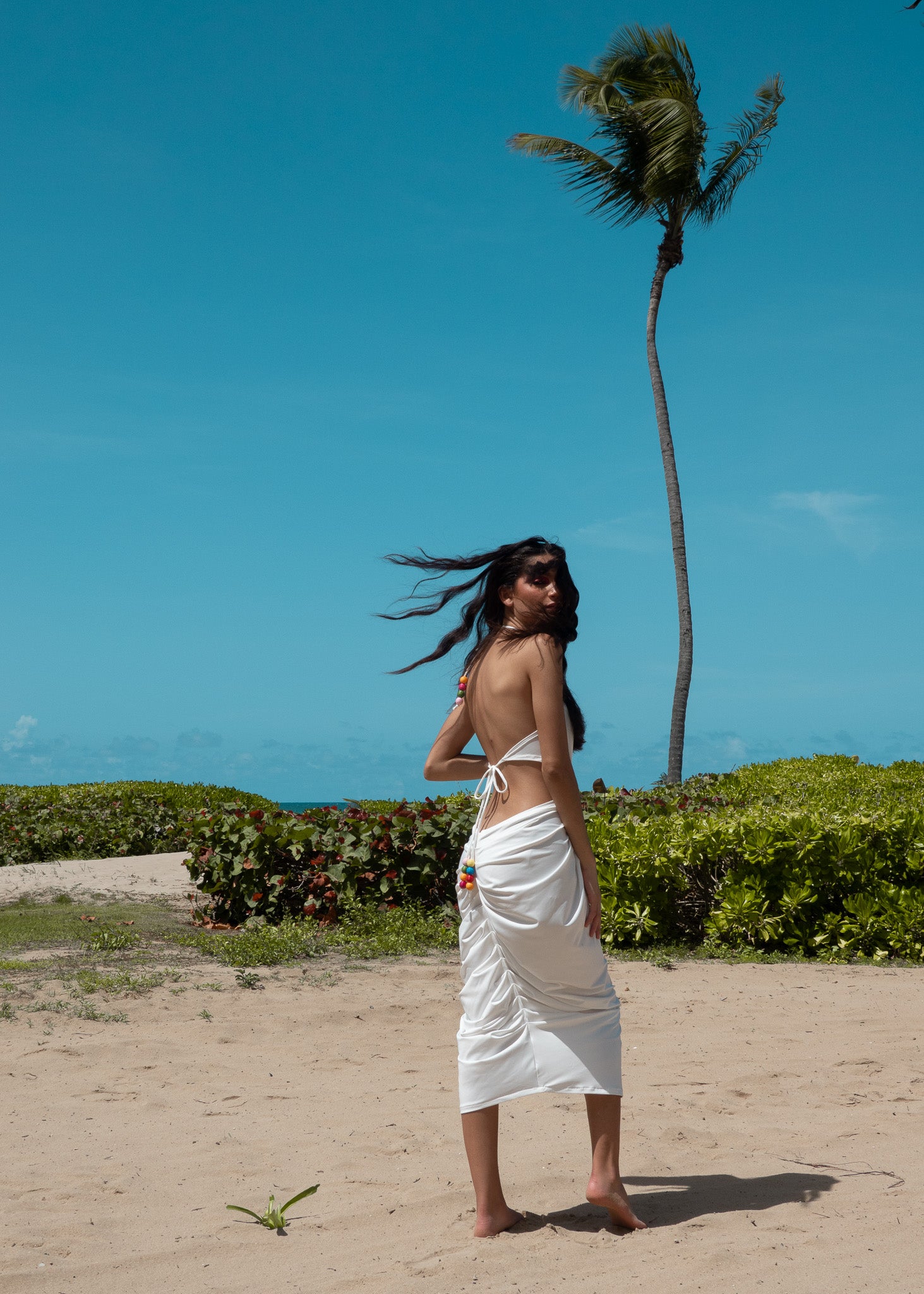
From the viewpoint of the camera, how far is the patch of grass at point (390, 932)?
7301 millimetres

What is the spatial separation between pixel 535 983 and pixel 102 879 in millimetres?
9462

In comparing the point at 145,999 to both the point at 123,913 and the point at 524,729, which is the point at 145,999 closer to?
the point at 123,913

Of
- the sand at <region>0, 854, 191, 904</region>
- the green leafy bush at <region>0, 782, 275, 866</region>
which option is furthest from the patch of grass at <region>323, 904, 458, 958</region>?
the green leafy bush at <region>0, 782, 275, 866</region>

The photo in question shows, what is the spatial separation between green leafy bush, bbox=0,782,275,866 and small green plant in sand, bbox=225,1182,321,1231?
37.7 ft

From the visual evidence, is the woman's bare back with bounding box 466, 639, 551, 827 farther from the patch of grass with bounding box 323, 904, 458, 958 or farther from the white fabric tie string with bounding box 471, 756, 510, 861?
the patch of grass with bounding box 323, 904, 458, 958

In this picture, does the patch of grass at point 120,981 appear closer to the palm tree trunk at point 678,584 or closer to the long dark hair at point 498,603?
the long dark hair at point 498,603

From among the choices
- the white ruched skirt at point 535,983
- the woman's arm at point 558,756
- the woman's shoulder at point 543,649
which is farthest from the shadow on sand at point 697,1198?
the woman's shoulder at point 543,649

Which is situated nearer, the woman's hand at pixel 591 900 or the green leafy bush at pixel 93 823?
the woman's hand at pixel 591 900

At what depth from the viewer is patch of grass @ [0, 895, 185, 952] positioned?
7.83 m

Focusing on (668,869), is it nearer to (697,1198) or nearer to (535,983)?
(697,1198)

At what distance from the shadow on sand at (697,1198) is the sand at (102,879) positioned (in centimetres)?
762

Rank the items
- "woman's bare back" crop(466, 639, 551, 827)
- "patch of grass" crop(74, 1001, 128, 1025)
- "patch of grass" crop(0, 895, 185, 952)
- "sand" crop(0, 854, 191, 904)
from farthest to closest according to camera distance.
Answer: "sand" crop(0, 854, 191, 904), "patch of grass" crop(0, 895, 185, 952), "patch of grass" crop(74, 1001, 128, 1025), "woman's bare back" crop(466, 639, 551, 827)

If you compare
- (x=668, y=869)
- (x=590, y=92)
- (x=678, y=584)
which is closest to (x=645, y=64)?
(x=590, y=92)

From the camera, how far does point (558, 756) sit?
3.21m
